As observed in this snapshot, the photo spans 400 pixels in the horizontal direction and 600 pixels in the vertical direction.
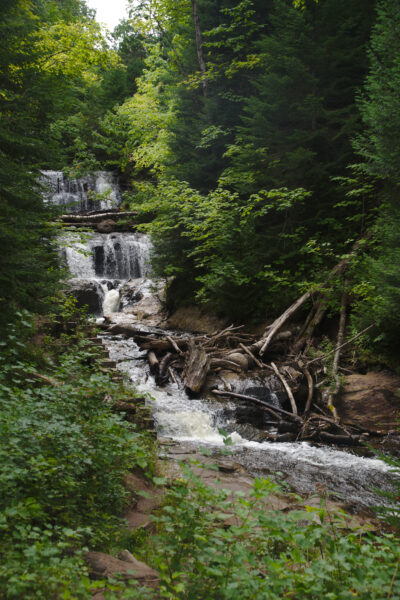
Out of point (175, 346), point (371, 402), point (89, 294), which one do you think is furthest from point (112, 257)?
point (371, 402)

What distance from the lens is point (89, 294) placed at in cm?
1611

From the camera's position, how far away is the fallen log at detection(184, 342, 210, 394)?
8.55 meters

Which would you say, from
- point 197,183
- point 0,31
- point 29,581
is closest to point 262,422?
point 29,581

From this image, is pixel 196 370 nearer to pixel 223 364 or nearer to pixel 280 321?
pixel 223 364

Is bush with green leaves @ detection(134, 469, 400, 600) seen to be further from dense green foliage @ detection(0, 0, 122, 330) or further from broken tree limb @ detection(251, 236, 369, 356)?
broken tree limb @ detection(251, 236, 369, 356)

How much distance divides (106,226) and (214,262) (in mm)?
12604

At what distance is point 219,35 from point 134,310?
1275 cm

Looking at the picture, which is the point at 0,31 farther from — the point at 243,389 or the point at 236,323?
the point at 236,323

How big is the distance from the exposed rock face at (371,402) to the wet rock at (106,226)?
18.1 m

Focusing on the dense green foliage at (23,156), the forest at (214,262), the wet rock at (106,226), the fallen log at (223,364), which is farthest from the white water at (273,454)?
the wet rock at (106,226)

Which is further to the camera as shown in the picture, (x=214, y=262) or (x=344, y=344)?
A: (x=214, y=262)

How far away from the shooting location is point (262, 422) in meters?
7.62

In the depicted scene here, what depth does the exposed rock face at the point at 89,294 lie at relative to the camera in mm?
15664

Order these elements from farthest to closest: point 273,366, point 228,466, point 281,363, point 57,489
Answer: point 281,363, point 273,366, point 228,466, point 57,489
